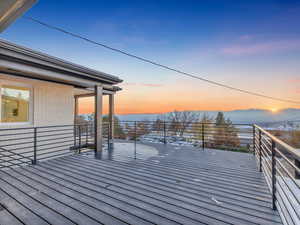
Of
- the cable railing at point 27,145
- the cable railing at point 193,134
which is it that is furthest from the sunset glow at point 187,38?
the cable railing at point 193,134

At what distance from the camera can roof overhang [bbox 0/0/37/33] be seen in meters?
1.09

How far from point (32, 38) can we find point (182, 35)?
5.80m

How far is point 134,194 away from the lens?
80.5 inches

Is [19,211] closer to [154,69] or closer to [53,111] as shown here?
[53,111]

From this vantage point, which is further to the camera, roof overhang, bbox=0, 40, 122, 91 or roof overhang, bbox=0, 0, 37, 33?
roof overhang, bbox=0, 40, 122, 91

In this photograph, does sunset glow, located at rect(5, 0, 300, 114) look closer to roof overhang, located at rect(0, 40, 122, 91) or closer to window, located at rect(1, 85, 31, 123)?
window, located at rect(1, 85, 31, 123)

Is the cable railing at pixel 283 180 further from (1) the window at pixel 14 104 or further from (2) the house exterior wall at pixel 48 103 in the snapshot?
(1) the window at pixel 14 104

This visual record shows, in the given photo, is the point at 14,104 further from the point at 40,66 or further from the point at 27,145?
the point at 40,66

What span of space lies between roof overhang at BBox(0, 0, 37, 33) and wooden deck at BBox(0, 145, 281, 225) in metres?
1.90

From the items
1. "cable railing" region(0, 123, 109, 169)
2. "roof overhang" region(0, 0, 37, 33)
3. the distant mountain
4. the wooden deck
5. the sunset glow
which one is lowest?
the wooden deck

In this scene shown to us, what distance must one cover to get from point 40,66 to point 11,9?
7.16ft

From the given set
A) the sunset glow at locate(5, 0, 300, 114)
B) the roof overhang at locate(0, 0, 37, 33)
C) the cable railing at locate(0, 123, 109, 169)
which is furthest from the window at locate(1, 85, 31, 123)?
the roof overhang at locate(0, 0, 37, 33)

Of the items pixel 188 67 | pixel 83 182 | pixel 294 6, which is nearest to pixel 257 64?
pixel 294 6

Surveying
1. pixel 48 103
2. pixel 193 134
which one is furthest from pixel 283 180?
pixel 48 103
